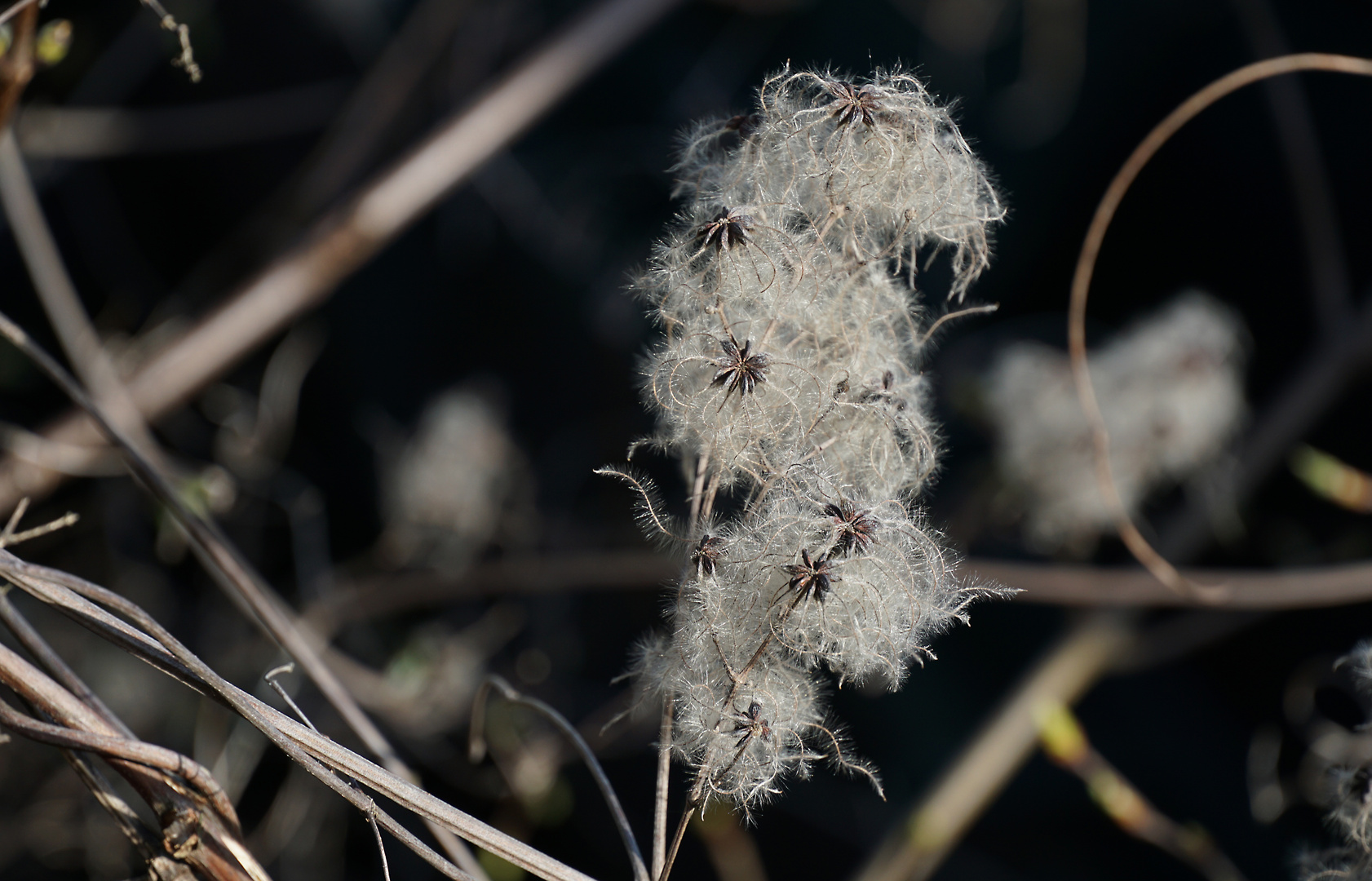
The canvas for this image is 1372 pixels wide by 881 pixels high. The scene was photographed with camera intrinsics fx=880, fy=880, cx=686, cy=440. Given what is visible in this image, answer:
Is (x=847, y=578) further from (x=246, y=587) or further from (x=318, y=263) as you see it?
(x=318, y=263)

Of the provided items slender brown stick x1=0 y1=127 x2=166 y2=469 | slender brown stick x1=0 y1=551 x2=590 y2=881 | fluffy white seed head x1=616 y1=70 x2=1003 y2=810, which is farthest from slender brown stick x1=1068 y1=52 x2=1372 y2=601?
slender brown stick x1=0 y1=127 x2=166 y2=469

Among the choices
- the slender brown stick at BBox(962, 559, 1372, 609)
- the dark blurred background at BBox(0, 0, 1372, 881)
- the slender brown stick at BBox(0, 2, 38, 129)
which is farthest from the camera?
the dark blurred background at BBox(0, 0, 1372, 881)

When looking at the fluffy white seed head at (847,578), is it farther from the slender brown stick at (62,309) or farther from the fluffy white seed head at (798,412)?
the slender brown stick at (62,309)

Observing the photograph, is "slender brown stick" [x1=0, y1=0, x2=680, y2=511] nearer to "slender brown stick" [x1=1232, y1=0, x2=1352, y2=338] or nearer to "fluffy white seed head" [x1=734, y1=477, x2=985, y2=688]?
"fluffy white seed head" [x1=734, y1=477, x2=985, y2=688]

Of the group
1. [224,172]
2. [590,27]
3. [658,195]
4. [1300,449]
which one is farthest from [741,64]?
[1300,449]

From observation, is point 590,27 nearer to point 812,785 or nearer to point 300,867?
point 812,785

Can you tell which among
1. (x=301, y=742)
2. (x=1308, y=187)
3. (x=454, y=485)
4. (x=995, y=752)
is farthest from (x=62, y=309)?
(x=1308, y=187)
